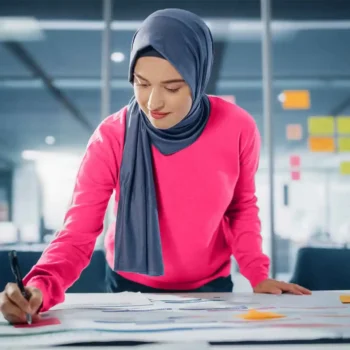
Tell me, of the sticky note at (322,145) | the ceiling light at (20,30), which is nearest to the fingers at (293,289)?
the sticky note at (322,145)

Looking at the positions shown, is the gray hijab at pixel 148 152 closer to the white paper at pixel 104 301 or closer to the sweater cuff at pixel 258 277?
the white paper at pixel 104 301

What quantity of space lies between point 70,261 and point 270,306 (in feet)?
1.41

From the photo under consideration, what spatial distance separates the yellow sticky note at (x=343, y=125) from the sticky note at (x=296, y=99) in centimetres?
25

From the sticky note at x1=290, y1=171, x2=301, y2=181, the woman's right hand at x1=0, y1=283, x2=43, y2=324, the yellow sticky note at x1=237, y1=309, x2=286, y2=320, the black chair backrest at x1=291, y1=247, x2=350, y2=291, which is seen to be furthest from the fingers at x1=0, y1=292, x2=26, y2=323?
the sticky note at x1=290, y1=171, x2=301, y2=181

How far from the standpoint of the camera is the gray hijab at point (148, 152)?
118 cm

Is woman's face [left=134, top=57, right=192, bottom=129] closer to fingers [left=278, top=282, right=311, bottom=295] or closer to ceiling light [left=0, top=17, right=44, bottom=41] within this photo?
fingers [left=278, top=282, right=311, bottom=295]

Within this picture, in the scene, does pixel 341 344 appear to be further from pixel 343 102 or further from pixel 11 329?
pixel 343 102

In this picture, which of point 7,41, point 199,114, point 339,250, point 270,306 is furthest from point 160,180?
point 7,41

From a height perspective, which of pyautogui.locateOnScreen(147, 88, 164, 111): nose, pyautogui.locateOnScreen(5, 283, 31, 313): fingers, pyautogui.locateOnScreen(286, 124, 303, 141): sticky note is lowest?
pyautogui.locateOnScreen(5, 283, 31, 313): fingers

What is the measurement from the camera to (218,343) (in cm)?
68

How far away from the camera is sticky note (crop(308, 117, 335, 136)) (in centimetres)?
362

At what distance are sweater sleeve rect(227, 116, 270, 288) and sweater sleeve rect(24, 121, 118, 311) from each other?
0.36m

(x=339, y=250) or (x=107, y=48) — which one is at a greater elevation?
(x=107, y=48)

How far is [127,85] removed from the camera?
4051 millimetres
